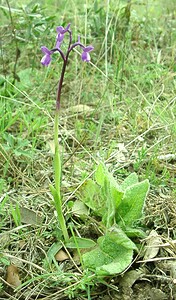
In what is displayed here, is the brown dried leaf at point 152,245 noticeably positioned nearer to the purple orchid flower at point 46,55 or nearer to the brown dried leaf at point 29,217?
the brown dried leaf at point 29,217

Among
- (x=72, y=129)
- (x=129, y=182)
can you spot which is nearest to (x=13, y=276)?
(x=129, y=182)

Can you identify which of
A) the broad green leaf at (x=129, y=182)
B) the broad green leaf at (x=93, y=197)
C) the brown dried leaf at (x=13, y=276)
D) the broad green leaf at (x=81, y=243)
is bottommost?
the brown dried leaf at (x=13, y=276)

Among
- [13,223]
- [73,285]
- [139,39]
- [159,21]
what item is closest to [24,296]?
[73,285]

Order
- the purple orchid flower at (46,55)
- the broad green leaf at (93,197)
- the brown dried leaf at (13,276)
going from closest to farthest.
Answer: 1. the purple orchid flower at (46,55)
2. the brown dried leaf at (13,276)
3. the broad green leaf at (93,197)

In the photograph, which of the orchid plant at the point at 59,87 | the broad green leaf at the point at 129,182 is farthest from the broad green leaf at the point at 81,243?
the broad green leaf at the point at 129,182

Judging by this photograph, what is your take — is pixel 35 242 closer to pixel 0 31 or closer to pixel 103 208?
pixel 103 208

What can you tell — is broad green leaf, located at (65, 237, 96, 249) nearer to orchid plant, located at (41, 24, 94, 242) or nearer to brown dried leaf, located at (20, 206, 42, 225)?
orchid plant, located at (41, 24, 94, 242)

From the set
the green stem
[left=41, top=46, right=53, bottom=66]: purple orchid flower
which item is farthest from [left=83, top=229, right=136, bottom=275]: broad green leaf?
[left=41, top=46, right=53, bottom=66]: purple orchid flower
